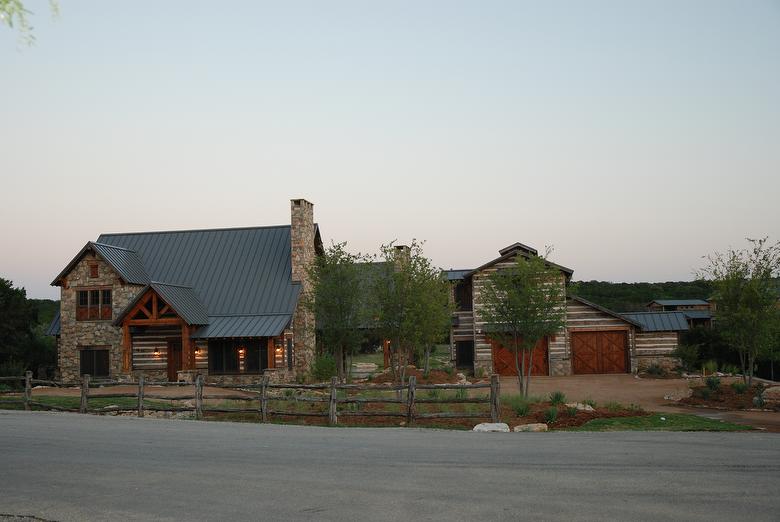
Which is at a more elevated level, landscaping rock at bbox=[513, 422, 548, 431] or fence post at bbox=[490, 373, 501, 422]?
fence post at bbox=[490, 373, 501, 422]

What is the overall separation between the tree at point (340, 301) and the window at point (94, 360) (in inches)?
551

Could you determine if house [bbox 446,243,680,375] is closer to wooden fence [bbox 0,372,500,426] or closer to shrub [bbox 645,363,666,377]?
shrub [bbox 645,363,666,377]

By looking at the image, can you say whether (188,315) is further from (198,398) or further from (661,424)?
(661,424)

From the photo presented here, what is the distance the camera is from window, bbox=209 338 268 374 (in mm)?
40469

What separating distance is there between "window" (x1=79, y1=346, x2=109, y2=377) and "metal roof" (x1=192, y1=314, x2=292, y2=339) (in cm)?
565

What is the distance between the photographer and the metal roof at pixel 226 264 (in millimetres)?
42281

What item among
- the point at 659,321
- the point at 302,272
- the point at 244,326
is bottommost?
the point at 659,321

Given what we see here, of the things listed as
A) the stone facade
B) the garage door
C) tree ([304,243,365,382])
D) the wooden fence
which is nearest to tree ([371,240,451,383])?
tree ([304,243,365,382])

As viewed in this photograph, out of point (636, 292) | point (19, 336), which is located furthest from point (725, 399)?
point (636, 292)

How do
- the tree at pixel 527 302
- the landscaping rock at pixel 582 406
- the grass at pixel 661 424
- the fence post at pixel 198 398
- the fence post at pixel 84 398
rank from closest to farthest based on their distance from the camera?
the grass at pixel 661 424
the landscaping rock at pixel 582 406
the fence post at pixel 198 398
the fence post at pixel 84 398
the tree at pixel 527 302

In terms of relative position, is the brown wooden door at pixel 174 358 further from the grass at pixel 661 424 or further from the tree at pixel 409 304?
the grass at pixel 661 424

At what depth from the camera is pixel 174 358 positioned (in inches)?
1640

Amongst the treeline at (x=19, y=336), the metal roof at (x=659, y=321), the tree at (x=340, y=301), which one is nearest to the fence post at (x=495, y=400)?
the tree at (x=340, y=301)

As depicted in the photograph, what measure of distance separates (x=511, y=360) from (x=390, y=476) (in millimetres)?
31747
